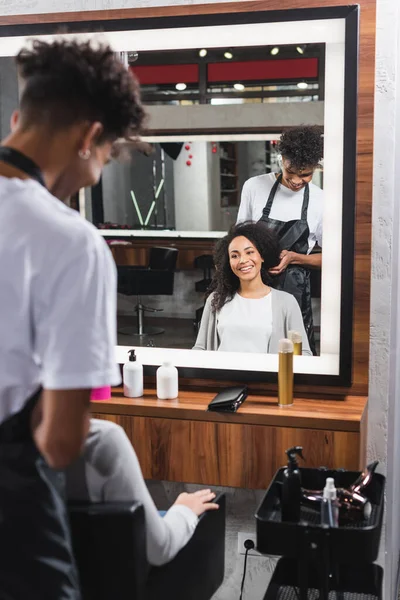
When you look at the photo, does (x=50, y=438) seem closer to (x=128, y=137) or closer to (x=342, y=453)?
(x=128, y=137)

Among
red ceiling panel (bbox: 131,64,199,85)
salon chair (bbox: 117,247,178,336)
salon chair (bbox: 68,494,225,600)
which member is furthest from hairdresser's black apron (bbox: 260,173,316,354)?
salon chair (bbox: 68,494,225,600)

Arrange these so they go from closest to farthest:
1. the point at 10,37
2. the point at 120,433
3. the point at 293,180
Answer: the point at 120,433 → the point at 293,180 → the point at 10,37

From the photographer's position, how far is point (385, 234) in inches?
95.8

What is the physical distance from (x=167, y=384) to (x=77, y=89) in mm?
1320

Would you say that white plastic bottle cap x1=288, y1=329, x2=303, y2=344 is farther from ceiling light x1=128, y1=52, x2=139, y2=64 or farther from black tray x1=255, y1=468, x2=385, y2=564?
ceiling light x1=128, y1=52, x2=139, y2=64

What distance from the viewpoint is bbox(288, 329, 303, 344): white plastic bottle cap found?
8.33 ft

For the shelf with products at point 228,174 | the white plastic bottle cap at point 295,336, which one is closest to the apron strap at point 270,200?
the shelf with products at point 228,174

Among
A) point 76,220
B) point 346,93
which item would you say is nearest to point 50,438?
point 76,220

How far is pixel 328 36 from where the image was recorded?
237 cm

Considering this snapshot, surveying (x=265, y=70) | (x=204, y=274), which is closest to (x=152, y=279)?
(x=204, y=274)

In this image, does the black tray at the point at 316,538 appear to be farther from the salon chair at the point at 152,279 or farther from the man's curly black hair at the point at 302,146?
the man's curly black hair at the point at 302,146

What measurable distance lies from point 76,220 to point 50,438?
376mm

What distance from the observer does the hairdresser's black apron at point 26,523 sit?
140 centimetres

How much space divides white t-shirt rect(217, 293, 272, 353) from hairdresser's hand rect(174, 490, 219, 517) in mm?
652
